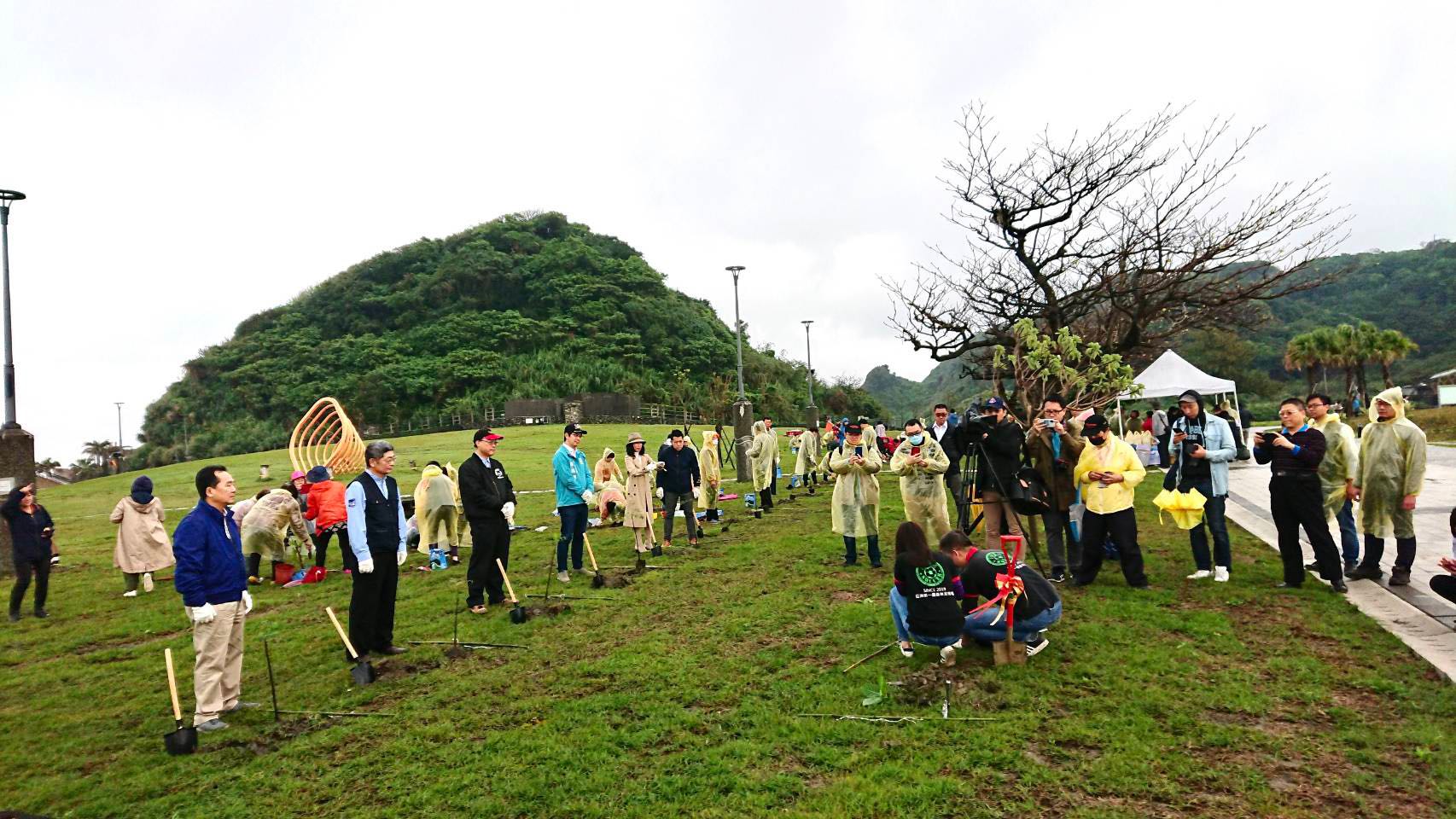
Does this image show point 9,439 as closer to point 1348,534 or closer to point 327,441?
point 327,441

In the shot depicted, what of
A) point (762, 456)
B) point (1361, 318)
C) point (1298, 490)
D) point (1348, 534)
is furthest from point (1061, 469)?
point (1361, 318)

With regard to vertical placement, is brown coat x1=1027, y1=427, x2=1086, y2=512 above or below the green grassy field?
above

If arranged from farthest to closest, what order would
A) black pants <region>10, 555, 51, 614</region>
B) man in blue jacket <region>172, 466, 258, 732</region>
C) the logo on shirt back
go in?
black pants <region>10, 555, 51, 614</region>, the logo on shirt back, man in blue jacket <region>172, 466, 258, 732</region>

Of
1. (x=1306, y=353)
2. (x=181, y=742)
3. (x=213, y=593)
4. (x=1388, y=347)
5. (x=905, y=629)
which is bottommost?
(x=181, y=742)

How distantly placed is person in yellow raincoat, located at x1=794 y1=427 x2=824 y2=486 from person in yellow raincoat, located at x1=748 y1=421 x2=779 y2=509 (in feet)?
12.5

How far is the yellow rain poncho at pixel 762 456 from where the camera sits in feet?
52.1

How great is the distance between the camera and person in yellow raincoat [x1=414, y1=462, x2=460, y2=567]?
38.4ft

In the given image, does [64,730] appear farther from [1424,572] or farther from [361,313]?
[361,313]

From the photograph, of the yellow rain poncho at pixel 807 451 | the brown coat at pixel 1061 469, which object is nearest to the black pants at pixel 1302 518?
the brown coat at pixel 1061 469

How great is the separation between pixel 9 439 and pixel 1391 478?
19277 mm

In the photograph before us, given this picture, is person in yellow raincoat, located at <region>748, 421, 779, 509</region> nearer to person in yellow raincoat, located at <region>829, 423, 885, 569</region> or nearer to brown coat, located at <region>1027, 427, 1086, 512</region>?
person in yellow raincoat, located at <region>829, 423, 885, 569</region>

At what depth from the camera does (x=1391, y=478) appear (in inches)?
286

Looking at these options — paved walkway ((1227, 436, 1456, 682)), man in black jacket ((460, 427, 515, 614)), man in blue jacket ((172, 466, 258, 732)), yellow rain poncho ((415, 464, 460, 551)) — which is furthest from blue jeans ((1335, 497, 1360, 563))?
yellow rain poncho ((415, 464, 460, 551))

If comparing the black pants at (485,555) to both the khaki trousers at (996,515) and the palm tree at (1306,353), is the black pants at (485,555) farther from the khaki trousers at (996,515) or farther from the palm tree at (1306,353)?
the palm tree at (1306,353)
